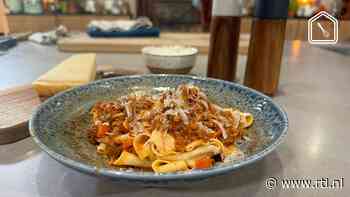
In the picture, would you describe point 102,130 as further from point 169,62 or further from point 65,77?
point 169,62

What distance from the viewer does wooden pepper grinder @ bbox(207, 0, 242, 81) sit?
645mm

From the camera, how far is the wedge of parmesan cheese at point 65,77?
0.60 meters

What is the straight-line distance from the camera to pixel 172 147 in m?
0.41

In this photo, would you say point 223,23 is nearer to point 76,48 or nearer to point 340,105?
point 340,105

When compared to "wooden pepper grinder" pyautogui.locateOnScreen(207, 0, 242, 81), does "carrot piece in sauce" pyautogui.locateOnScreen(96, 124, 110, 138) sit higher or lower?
lower

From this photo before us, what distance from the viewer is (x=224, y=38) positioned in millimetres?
675

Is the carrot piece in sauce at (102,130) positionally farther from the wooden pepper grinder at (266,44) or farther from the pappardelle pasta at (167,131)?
the wooden pepper grinder at (266,44)

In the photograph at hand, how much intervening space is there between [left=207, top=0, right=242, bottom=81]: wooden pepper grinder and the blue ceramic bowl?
0.37 feet

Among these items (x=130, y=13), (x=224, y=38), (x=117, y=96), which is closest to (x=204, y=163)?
(x=117, y=96)

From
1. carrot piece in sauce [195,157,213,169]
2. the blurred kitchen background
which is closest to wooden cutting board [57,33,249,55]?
carrot piece in sauce [195,157,213,169]

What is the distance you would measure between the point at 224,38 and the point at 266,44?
92 millimetres

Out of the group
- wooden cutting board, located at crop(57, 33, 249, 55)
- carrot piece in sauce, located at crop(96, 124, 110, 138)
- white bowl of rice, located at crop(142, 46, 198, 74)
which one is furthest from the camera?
wooden cutting board, located at crop(57, 33, 249, 55)

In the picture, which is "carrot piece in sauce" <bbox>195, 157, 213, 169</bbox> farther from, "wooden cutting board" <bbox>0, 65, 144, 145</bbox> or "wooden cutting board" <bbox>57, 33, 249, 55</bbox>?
"wooden cutting board" <bbox>57, 33, 249, 55</bbox>

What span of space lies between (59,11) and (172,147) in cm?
208
